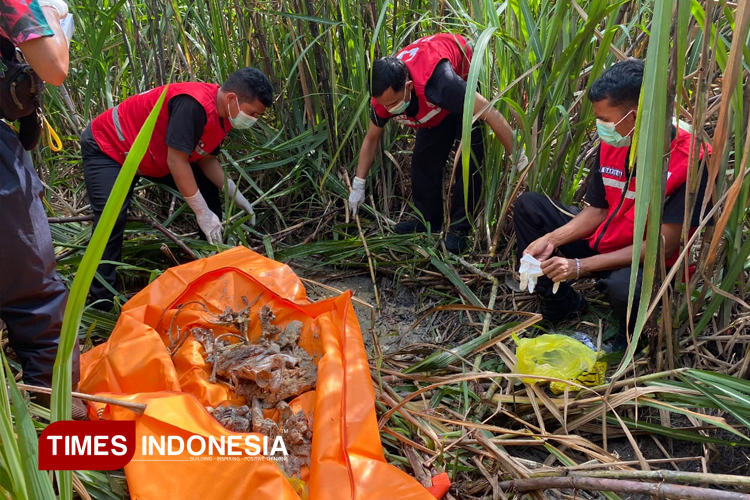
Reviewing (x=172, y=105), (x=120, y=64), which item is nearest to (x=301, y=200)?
(x=172, y=105)

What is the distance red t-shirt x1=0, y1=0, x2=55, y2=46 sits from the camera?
1.32 m

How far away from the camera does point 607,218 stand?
2004mm

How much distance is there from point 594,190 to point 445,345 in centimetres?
78

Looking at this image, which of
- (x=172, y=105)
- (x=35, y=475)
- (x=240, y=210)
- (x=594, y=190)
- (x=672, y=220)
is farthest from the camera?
(x=240, y=210)

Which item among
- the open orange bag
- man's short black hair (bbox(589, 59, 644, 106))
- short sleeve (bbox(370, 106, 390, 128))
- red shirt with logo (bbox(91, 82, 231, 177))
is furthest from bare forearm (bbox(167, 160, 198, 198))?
man's short black hair (bbox(589, 59, 644, 106))

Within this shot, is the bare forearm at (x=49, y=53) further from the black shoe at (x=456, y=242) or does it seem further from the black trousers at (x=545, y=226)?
the black shoe at (x=456, y=242)

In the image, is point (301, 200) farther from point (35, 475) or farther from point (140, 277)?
point (35, 475)

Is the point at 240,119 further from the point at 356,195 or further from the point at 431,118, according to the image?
the point at 431,118

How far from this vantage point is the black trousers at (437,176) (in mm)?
2654

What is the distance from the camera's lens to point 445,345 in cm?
210

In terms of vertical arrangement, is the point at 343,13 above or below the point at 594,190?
above

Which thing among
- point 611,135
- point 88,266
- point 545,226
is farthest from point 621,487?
point 545,226

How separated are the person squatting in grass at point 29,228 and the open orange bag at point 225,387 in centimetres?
15

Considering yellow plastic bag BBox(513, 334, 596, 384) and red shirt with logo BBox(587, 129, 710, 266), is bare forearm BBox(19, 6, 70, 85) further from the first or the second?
red shirt with logo BBox(587, 129, 710, 266)
